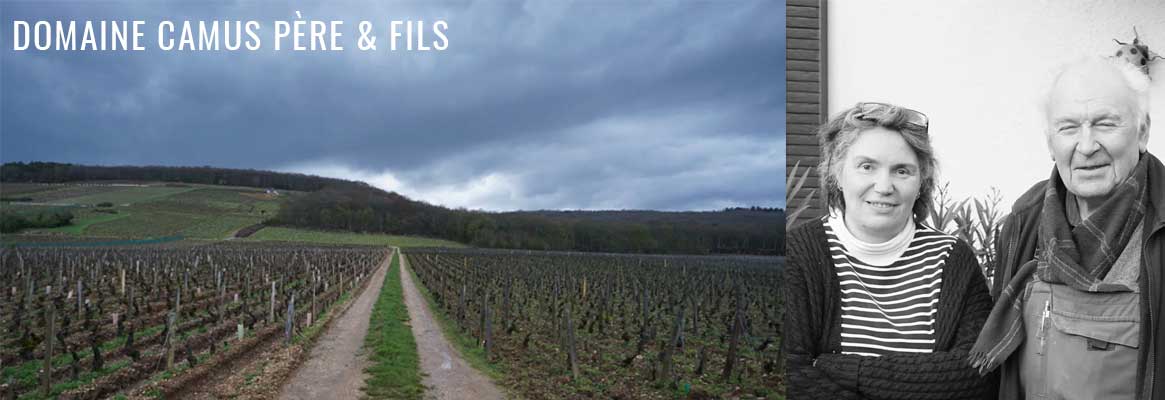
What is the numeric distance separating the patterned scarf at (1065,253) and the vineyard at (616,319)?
7.70 ft

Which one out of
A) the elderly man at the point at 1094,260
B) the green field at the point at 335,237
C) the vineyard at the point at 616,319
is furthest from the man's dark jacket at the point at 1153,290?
the green field at the point at 335,237

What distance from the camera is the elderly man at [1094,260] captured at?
5.13 ft

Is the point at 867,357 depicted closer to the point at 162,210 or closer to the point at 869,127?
the point at 869,127

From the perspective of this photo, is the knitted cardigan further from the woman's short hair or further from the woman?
the woman's short hair

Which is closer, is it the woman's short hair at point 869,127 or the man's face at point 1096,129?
the man's face at point 1096,129

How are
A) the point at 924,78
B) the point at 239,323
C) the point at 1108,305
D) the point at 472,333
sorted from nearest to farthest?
the point at 1108,305 < the point at 924,78 < the point at 239,323 < the point at 472,333

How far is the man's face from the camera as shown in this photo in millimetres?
1612

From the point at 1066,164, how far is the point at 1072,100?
14 centimetres

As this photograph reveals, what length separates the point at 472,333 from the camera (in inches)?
155

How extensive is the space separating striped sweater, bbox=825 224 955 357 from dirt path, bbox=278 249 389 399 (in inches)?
100

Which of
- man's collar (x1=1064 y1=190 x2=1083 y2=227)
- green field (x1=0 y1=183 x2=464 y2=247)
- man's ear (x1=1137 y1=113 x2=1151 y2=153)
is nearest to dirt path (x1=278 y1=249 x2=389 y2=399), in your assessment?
green field (x1=0 y1=183 x2=464 y2=247)

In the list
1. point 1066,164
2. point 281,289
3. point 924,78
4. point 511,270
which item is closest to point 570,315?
point 511,270

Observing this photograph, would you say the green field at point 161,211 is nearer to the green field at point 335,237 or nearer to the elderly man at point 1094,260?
the green field at point 335,237

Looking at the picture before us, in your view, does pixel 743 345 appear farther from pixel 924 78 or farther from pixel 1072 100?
pixel 1072 100
